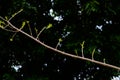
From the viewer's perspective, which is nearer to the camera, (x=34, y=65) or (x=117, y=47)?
(x=117, y=47)

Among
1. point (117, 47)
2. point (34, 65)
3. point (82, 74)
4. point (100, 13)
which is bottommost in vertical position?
point (82, 74)

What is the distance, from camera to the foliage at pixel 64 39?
848cm

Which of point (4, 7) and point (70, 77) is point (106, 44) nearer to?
point (70, 77)

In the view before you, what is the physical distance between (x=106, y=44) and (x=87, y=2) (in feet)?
3.89

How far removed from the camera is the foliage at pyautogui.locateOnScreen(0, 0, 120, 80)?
27.8 ft

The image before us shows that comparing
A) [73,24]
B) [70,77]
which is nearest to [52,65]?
[70,77]

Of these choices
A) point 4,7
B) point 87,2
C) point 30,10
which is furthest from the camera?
point 4,7

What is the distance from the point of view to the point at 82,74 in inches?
390

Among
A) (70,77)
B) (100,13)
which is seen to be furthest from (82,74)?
(100,13)

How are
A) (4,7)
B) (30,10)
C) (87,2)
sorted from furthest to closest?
1. (4,7)
2. (30,10)
3. (87,2)

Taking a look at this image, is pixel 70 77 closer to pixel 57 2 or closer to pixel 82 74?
pixel 82 74

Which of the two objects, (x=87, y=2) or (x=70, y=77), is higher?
(x=87, y=2)

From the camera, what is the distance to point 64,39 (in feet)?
30.3

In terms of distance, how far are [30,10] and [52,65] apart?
1.90 meters
